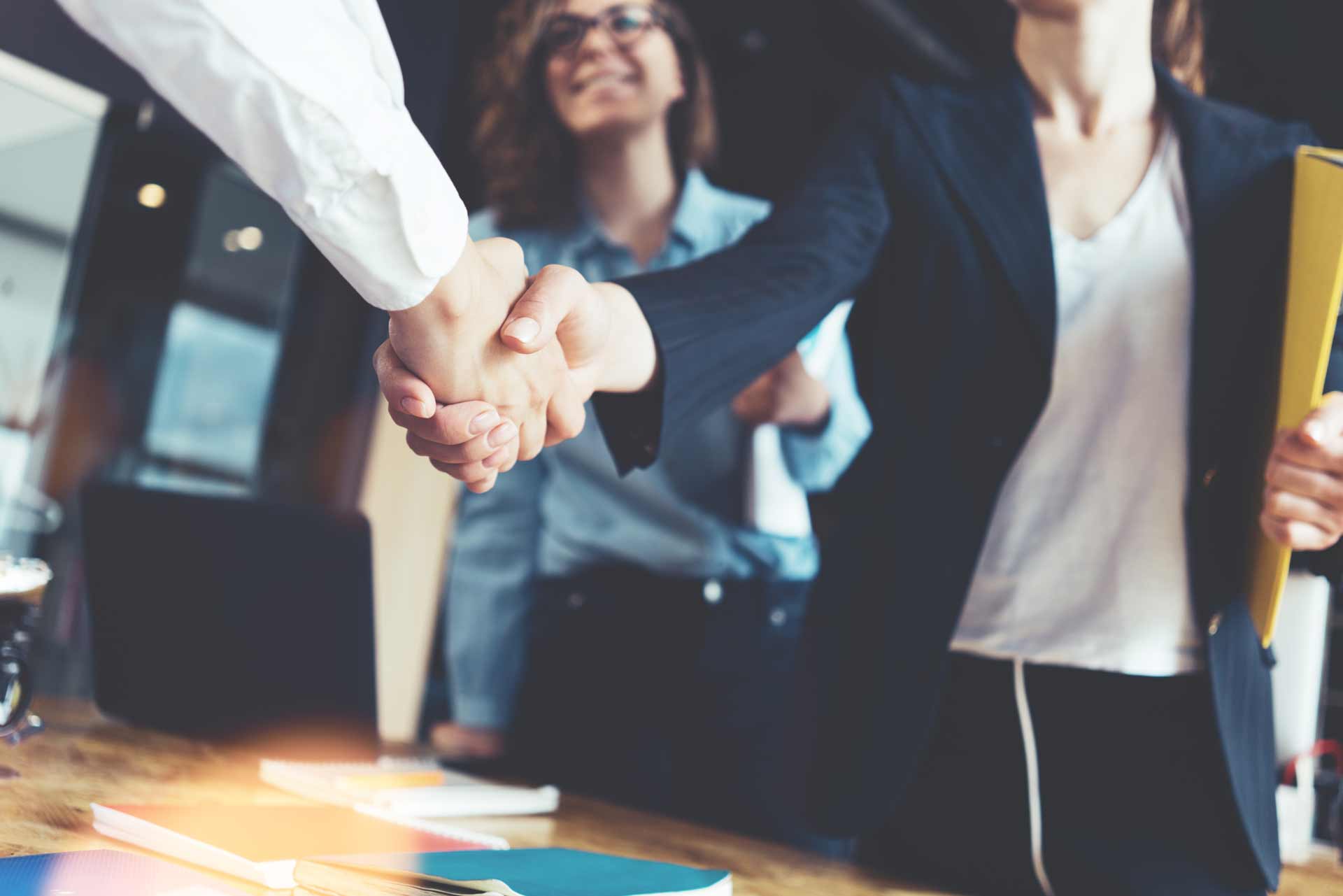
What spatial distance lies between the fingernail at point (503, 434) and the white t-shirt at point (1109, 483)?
1.69 ft

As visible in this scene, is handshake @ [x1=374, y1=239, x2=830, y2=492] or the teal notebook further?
handshake @ [x1=374, y1=239, x2=830, y2=492]

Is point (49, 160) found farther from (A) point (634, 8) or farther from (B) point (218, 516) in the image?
(B) point (218, 516)

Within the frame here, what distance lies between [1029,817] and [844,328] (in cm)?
52

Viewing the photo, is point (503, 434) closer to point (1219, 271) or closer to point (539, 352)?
point (539, 352)

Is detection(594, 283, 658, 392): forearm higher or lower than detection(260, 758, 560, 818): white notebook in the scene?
higher

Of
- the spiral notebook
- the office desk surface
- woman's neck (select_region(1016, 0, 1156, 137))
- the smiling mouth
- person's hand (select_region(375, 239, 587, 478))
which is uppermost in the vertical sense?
the smiling mouth

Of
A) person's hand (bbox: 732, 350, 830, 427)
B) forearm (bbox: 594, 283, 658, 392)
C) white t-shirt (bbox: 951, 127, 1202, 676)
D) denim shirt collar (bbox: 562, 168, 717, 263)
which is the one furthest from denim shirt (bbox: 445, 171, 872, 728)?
forearm (bbox: 594, 283, 658, 392)

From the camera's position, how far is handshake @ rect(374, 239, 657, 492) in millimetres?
725

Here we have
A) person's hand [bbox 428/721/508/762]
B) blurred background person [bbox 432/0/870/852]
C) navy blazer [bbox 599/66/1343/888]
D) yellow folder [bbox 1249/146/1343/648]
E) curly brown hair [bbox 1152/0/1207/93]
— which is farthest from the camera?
person's hand [bbox 428/721/508/762]

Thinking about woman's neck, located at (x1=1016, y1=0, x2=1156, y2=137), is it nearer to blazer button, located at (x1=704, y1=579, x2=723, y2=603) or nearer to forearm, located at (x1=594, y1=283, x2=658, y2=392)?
forearm, located at (x1=594, y1=283, x2=658, y2=392)

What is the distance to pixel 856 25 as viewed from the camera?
15.5ft

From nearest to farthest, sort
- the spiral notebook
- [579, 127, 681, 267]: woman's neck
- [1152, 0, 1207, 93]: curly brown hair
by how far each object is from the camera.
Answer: the spiral notebook
[1152, 0, 1207, 93]: curly brown hair
[579, 127, 681, 267]: woman's neck

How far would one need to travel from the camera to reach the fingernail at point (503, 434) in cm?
76

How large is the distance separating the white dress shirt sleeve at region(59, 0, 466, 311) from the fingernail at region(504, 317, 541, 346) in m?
0.07
